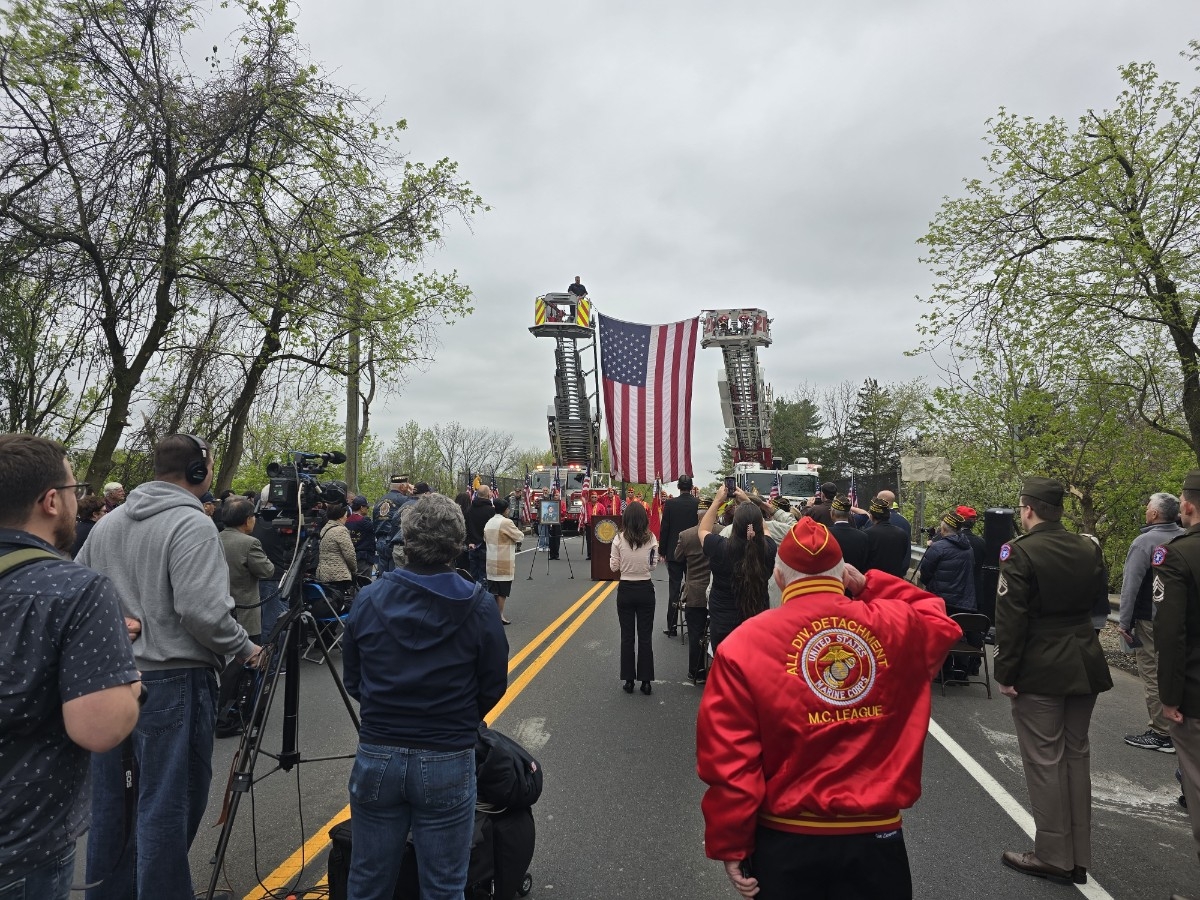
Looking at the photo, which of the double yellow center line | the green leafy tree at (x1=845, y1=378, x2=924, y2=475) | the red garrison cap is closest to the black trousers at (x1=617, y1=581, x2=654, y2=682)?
the double yellow center line

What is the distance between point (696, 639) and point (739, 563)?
5.87 ft

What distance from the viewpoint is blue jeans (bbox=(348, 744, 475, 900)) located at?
2.67 m

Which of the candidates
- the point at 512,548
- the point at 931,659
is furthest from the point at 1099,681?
Answer: the point at 512,548

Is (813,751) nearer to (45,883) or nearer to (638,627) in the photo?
(45,883)

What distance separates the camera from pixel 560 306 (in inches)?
1324

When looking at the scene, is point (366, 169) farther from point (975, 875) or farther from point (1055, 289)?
point (975, 875)

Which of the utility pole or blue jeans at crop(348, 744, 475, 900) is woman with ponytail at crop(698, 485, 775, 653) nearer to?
blue jeans at crop(348, 744, 475, 900)

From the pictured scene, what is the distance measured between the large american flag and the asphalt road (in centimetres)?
837

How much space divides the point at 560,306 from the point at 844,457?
31.9 m

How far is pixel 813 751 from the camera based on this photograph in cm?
224

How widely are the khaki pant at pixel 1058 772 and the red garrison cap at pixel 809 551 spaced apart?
264cm

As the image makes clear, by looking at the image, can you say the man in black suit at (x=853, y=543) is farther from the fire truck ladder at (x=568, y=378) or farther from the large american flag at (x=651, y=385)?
the fire truck ladder at (x=568, y=378)

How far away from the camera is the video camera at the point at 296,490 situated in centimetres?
425

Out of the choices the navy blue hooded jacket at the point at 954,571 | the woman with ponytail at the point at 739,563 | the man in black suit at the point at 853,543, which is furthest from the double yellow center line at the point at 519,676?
the navy blue hooded jacket at the point at 954,571
